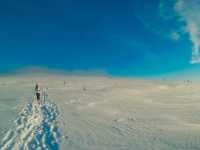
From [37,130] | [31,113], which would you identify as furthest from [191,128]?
[31,113]

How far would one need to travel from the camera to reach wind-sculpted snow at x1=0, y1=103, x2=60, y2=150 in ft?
35.4

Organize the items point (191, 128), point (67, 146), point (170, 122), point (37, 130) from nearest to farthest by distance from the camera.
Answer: point (67, 146) → point (37, 130) → point (191, 128) → point (170, 122)

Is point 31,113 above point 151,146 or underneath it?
above

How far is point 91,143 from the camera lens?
11.5 meters

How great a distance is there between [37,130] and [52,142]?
7.75 feet

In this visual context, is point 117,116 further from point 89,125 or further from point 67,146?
point 67,146

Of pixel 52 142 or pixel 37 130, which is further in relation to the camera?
pixel 37 130

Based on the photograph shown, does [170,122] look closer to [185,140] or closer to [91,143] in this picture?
[185,140]

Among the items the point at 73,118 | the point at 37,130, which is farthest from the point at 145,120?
the point at 37,130

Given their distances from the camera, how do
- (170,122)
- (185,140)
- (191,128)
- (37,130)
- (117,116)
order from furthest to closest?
1. (117,116)
2. (170,122)
3. (191,128)
4. (37,130)
5. (185,140)

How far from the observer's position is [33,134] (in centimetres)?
1253

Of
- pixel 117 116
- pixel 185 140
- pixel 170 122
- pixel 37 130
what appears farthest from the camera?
pixel 117 116

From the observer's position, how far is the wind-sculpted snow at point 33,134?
425 inches

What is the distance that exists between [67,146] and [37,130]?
3.17m
